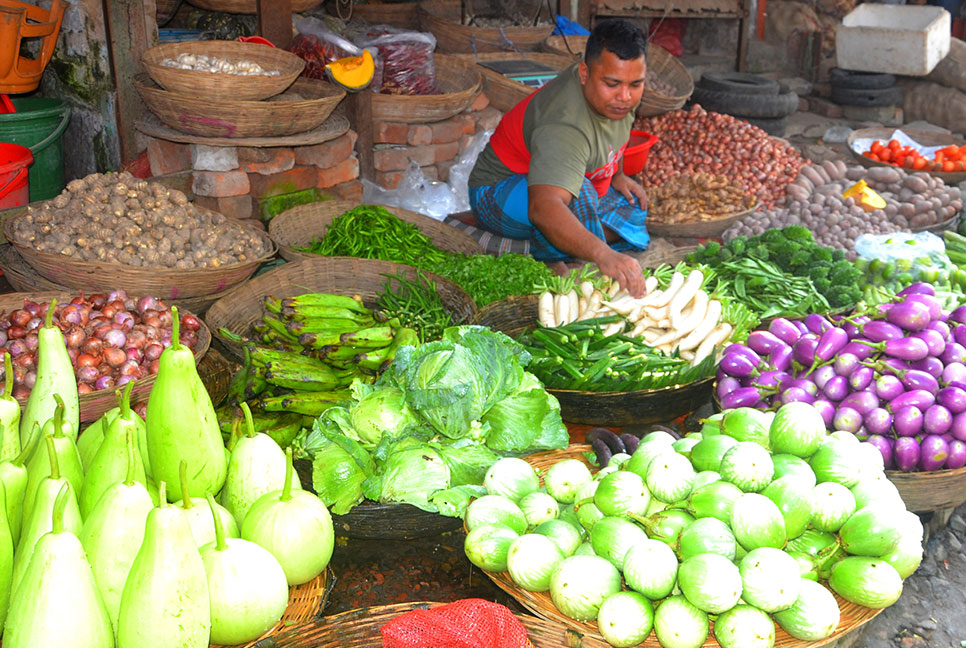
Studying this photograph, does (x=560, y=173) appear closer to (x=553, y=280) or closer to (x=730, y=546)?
(x=553, y=280)

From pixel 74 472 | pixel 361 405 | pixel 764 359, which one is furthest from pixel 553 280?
pixel 74 472

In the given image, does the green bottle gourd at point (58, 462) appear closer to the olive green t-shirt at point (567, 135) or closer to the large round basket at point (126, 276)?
the large round basket at point (126, 276)

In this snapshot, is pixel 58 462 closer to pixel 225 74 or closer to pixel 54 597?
pixel 54 597

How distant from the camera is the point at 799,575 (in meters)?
1.80

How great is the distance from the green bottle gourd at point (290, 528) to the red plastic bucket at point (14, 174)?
2546 millimetres

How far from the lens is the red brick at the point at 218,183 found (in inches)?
163

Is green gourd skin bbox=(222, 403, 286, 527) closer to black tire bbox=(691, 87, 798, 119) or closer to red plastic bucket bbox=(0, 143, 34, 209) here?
red plastic bucket bbox=(0, 143, 34, 209)

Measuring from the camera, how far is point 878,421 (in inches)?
102

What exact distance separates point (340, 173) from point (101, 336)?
2180mm

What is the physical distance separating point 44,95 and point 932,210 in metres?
5.51

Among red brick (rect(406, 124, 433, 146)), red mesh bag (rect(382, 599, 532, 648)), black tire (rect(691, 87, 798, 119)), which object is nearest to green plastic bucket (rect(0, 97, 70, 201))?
red brick (rect(406, 124, 433, 146))

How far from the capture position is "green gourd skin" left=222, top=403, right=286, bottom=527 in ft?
6.01

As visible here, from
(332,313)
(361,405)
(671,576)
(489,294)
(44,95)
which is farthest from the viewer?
(44,95)

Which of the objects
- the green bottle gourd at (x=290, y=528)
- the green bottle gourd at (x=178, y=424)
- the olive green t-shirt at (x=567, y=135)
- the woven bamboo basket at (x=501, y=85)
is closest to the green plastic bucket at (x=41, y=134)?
the olive green t-shirt at (x=567, y=135)
